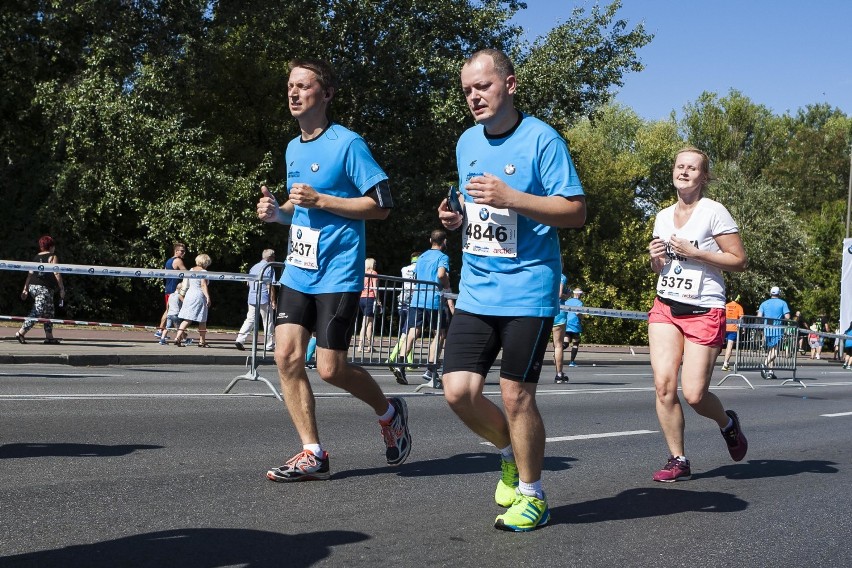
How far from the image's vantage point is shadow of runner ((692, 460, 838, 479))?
6.72m

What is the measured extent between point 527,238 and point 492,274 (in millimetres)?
217

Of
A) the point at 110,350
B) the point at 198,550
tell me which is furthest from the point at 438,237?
the point at 198,550

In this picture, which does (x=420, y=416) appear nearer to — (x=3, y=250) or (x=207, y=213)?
(x=207, y=213)

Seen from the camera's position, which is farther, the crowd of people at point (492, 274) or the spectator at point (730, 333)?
the spectator at point (730, 333)

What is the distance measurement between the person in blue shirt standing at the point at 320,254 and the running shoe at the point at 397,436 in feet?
1.12

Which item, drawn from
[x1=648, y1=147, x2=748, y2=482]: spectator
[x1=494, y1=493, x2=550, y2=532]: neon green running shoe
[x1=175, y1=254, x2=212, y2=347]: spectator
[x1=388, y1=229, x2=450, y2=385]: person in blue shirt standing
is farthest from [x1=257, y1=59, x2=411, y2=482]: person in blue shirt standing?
[x1=175, y1=254, x2=212, y2=347]: spectator

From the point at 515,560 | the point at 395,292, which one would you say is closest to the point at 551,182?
the point at 515,560

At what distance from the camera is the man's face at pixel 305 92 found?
5625mm

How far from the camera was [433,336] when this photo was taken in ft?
40.1

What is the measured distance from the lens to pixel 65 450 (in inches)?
242

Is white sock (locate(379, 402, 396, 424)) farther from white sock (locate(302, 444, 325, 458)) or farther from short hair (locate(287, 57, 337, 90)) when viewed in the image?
short hair (locate(287, 57, 337, 90))

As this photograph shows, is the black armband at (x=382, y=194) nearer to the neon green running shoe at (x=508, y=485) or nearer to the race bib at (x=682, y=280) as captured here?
the neon green running shoe at (x=508, y=485)

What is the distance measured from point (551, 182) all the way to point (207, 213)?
21948mm

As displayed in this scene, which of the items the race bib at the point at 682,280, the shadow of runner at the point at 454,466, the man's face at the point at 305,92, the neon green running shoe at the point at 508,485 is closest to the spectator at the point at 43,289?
the shadow of runner at the point at 454,466
